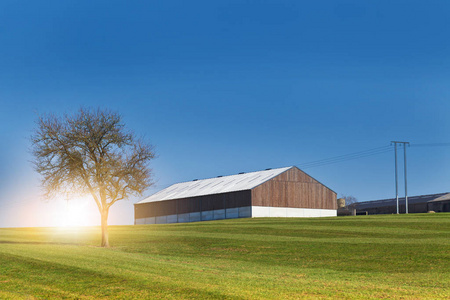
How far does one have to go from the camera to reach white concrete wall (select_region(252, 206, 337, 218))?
284ft

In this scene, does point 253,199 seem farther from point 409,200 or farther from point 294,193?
point 409,200

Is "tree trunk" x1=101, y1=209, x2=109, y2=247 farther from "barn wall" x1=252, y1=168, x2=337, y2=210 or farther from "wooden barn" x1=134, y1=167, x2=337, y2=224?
"barn wall" x1=252, y1=168, x2=337, y2=210

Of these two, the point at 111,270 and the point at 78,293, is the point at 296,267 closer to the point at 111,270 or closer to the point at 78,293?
the point at 111,270

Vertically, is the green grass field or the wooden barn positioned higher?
the wooden barn

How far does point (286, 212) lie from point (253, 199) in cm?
791

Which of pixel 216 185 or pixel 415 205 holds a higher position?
pixel 216 185

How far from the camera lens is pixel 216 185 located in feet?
326

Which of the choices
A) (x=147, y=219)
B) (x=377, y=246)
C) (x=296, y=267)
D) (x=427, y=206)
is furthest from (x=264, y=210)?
(x=296, y=267)

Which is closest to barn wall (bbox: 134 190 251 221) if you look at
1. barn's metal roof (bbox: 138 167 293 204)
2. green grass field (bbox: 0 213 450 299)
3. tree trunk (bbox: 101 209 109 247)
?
barn's metal roof (bbox: 138 167 293 204)

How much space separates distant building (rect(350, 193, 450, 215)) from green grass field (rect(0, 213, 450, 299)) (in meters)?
58.8

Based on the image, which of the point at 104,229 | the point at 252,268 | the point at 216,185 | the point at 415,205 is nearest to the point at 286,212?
the point at 216,185

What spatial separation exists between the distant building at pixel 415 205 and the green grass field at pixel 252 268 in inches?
2316

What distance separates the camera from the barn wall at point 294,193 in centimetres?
8800

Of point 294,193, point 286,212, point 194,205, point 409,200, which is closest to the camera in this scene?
point 286,212
